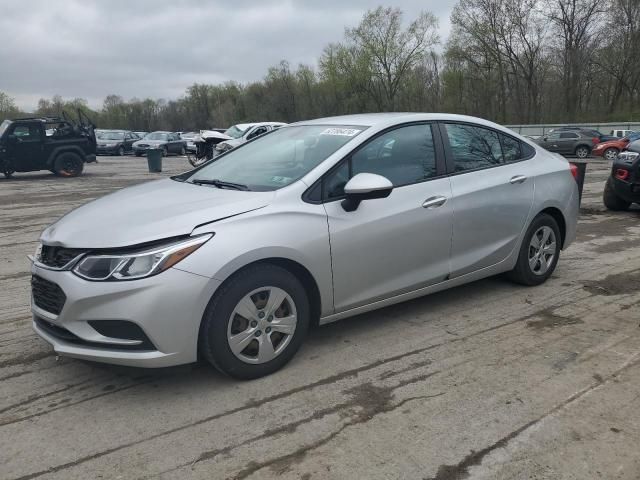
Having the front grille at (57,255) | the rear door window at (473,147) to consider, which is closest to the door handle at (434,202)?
the rear door window at (473,147)

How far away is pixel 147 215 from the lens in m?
3.35

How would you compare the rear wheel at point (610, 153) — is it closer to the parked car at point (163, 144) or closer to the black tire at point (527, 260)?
the parked car at point (163, 144)

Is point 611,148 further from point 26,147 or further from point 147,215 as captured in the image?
point 147,215

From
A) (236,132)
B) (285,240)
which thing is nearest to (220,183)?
(285,240)

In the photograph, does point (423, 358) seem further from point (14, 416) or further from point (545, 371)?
point (14, 416)

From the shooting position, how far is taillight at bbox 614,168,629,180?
352 inches

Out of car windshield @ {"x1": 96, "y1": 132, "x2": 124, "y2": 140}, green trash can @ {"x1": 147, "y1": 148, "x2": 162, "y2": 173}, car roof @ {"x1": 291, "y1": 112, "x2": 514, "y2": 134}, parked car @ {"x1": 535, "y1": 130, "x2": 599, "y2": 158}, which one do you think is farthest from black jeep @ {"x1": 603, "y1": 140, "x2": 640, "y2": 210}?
car windshield @ {"x1": 96, "y1": 132, "x2": 124, "y2": 140}

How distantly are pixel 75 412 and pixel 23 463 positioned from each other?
1.52 feet

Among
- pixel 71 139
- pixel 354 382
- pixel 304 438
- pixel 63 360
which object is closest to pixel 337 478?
pixel 304 438

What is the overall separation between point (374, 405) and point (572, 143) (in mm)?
29237

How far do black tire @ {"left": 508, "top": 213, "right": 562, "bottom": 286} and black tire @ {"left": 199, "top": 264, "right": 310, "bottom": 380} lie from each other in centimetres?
242

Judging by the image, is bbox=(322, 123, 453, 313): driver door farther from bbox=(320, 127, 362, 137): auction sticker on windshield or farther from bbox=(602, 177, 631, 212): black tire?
bbox=(602, 177, 631, 212): black tire

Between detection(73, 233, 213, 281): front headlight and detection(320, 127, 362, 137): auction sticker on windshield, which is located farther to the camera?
detection(320, 127, 362, 137): auction sticker on windshield

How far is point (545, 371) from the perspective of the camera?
3514mm
